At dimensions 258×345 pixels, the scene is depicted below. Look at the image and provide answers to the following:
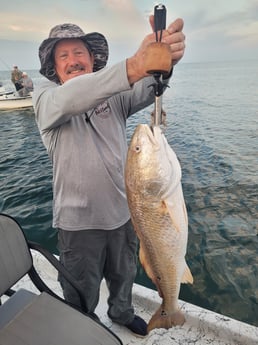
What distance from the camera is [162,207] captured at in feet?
5.57

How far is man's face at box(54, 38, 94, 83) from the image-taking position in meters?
2.21

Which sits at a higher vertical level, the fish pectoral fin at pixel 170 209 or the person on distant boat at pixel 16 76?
the person on distant boat at pixel 16 76

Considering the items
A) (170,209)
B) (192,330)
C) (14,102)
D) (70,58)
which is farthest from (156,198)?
(14,102)

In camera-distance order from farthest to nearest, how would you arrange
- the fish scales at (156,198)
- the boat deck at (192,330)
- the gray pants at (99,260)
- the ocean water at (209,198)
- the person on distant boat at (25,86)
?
the person on distant boat at (25,86) < the ocean water at (209,198) < the boat deck at (192,330) < the gray pants at (99,260) < the fish scales at (156,198)

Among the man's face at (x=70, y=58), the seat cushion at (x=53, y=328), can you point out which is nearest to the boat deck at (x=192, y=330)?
the seat cushion at (x=53, y=328)

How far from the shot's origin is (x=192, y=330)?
2.76 metres

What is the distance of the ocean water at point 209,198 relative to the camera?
3855 mm

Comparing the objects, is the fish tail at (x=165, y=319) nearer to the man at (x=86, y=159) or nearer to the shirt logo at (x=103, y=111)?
the man at (x=86, y=159)

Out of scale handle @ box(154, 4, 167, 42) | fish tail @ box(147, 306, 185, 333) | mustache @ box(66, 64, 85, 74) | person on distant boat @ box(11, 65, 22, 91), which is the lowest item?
fish tail @ box(147, 306, 185, 333)

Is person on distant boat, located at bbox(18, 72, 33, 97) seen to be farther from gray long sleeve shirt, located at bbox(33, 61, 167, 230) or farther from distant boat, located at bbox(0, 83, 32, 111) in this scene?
gray long sleeve shirt, located at bbox(33, 61, 167, 230)

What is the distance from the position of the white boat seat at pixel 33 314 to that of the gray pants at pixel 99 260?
184mm

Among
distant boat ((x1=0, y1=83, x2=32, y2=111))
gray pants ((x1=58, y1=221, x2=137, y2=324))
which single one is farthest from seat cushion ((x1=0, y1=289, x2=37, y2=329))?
distant boat ((x1=0, y1=83, x2=32, y2=111))

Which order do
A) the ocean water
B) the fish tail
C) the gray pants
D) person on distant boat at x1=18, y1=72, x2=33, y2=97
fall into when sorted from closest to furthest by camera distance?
the fish tail, the gray pants, the ocean water, person on distant boat at x1=18, y1=72, x2=33, y2=97

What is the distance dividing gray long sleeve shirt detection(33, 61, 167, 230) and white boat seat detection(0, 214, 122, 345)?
348 mm
